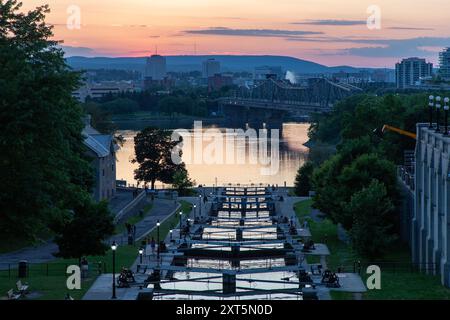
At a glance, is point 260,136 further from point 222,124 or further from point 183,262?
point 183,262

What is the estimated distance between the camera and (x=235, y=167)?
84.8 metres

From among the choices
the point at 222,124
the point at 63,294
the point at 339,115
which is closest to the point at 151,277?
the point at 63,294

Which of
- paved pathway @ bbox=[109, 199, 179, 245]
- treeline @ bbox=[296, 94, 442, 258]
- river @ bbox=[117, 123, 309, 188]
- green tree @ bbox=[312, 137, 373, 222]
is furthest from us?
river @ bbox=[117, 123, 309, 188]

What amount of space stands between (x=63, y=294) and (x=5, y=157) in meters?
3.56

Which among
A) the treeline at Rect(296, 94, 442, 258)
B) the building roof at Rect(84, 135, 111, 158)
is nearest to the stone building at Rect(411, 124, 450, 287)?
the treeline at Rect(296, 94, 442, 258)

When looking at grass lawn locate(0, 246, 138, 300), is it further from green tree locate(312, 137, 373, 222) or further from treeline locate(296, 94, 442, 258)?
green tree locate(312, 137, 373, 222)

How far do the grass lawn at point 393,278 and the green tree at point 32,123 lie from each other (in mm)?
7392

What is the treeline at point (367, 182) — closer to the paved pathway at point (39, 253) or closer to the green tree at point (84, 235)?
the paved pathway at point (39, 253)

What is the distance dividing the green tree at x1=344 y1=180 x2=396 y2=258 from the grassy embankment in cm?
709

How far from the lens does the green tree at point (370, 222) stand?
102 feet

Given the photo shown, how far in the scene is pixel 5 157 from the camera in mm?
22859

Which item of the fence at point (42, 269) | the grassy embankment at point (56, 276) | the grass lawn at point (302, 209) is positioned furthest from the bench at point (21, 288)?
the grass lawn at point (302, 209)

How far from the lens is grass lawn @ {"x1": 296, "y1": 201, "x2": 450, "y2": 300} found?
2444 cm
